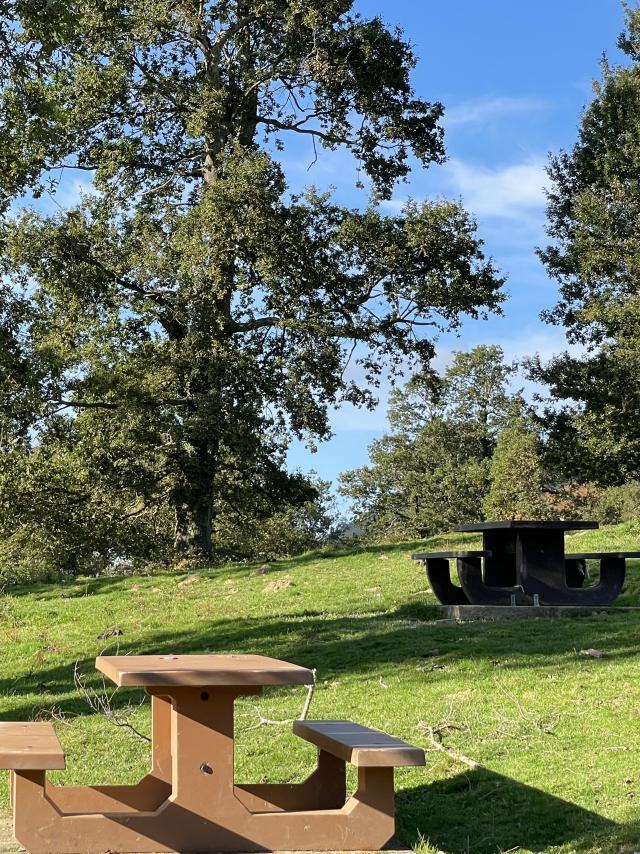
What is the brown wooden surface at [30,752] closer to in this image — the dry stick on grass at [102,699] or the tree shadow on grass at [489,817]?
the tree shadow on grass at [489,817]

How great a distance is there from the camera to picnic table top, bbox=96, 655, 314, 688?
5.07m

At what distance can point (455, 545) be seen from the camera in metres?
19.7

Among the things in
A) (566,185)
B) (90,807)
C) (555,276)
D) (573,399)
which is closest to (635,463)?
(573,399)

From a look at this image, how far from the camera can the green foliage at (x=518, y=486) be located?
155 ft

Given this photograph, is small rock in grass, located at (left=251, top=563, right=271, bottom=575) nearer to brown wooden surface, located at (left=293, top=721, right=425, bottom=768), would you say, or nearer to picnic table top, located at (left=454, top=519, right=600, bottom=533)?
picnic table top, located at (left=454, top=519, right=600, bottom=533)

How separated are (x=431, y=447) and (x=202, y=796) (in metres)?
54.2

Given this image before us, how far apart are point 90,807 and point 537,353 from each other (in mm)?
24287

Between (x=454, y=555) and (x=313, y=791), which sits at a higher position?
(x=454, y=555)

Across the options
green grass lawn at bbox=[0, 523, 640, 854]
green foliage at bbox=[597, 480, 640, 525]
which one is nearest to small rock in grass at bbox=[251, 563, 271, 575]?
green grass lawn at bbox=[0, 523, 640, 854]

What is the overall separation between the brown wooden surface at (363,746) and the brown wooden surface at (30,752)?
1.44 meters

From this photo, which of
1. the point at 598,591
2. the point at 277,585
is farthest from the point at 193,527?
the point at 598,591

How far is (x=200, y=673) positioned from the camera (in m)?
5.22

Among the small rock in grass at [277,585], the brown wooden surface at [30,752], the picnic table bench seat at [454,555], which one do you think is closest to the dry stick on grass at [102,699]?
the brown wooden surface at [30,752]

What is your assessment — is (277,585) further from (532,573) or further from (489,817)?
(489,817)
